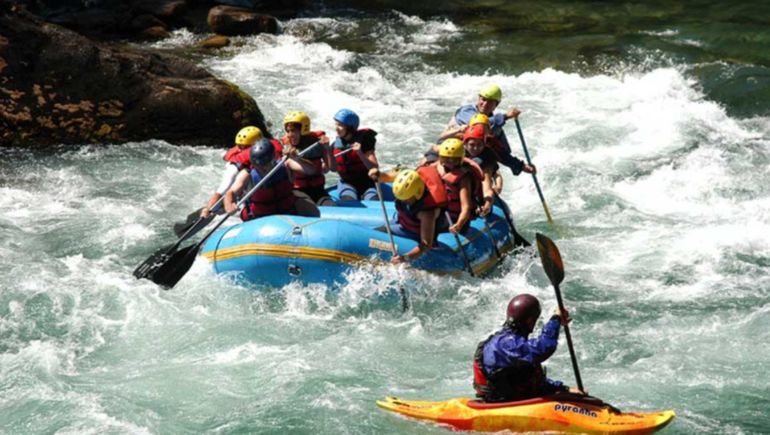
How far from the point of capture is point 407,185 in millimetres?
8547

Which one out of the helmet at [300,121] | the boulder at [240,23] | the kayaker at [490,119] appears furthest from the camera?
the boulder at [240,23]

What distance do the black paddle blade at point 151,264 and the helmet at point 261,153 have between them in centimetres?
117

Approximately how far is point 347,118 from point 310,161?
1.75ft

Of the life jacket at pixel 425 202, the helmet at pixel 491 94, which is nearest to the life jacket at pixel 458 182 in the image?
the life jacket at pixel 425 202

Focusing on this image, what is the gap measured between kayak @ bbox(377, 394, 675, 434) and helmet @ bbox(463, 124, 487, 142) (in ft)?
11.4

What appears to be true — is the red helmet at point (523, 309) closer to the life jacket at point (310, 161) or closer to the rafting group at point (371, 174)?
the rafting group at point (371, 174)

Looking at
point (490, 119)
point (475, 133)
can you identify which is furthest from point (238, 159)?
point (490, 119)

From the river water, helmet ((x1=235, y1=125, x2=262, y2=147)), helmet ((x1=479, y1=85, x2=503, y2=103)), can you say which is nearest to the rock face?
the river water

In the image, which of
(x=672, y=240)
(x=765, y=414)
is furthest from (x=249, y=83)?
(x=765, y=414)

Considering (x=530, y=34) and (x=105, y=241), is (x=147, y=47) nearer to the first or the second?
(x=530, y=34)

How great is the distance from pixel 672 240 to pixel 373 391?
15.0 ft

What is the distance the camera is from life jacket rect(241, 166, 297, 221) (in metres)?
9.31

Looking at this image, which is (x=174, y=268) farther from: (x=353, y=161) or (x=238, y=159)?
(x=353, y=161)

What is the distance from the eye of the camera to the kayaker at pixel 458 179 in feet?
29.4
